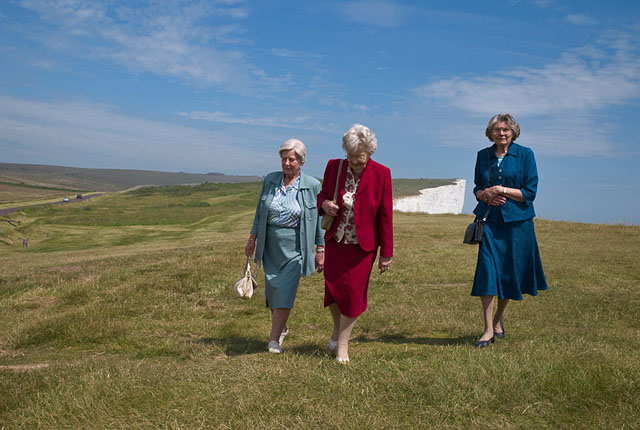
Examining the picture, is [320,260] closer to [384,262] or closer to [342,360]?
[384,262]

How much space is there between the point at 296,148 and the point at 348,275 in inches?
55.6

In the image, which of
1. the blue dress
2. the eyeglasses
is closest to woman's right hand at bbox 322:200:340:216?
the eyeglasses

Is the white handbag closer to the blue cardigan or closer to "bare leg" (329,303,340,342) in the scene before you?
"bare leg" (329,303,340,342)

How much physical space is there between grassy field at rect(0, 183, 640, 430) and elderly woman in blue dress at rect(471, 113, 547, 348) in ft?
1.83

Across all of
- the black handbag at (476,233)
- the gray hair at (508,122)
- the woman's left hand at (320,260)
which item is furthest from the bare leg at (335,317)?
the gray hair at (508,122)

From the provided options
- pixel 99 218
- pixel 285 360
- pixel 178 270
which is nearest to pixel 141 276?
pixel 178 270

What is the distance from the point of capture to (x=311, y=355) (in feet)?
15.7

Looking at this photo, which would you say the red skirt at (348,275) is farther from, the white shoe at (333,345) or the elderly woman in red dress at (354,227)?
the white shoe at (333,345)

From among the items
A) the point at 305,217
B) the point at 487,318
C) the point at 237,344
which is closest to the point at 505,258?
the point at 487,318

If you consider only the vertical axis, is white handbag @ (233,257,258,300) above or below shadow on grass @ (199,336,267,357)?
above

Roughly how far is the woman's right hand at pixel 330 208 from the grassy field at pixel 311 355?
50.6 inches

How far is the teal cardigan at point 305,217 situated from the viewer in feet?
17.2

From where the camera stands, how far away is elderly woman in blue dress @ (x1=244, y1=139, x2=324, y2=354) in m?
5.22

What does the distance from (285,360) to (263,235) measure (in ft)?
4.46
